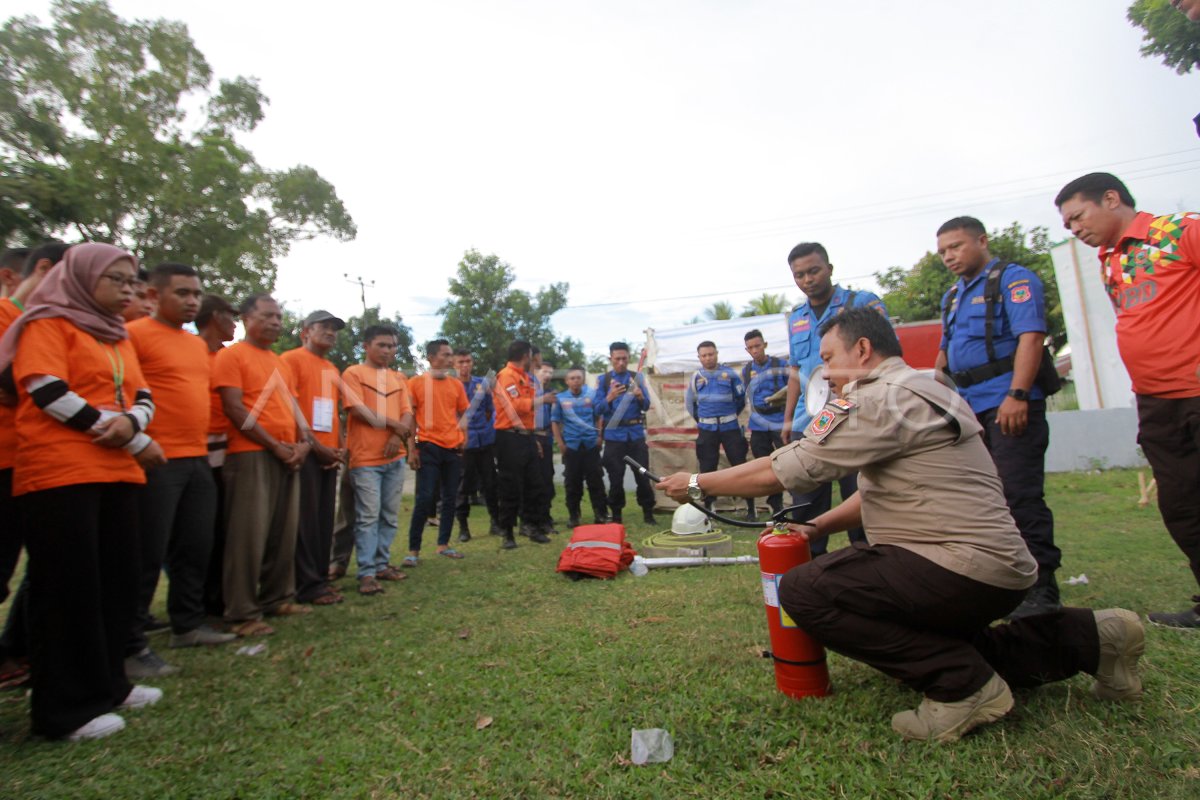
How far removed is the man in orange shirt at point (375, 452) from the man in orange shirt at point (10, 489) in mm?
2078

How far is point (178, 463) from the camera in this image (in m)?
3.59

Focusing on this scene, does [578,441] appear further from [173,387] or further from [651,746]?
[651,746]

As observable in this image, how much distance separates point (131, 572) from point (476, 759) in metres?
1.77

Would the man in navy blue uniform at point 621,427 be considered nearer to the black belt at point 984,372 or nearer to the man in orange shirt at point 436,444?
the man in orange shirt at point 436,444

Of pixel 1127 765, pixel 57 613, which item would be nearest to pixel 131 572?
pixel 57 613

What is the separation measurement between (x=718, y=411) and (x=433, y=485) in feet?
12.4

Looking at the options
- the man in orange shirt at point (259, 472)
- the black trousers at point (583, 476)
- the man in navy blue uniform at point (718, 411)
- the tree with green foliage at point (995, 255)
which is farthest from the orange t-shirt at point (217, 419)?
the tree with green foliage at point (995, 255)

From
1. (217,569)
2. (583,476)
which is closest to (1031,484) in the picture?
(217,569)

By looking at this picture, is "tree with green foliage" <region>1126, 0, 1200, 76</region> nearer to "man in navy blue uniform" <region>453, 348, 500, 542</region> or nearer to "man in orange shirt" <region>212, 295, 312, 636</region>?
"man in navy blue uniform" <region>453, 348, 500, 542</region>

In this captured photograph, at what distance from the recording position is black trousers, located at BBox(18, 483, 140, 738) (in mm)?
2506

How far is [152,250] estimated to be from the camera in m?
17.8

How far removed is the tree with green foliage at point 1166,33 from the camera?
1764 cm

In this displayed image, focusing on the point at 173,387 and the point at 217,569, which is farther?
the point at 217,569

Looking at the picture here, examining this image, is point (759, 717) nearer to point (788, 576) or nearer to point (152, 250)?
point (788, 576)
